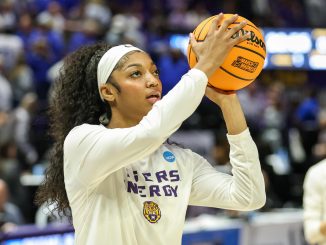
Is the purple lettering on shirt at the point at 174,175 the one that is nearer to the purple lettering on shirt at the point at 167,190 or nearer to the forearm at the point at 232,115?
the purple lettering on shirt at the point at 167,190

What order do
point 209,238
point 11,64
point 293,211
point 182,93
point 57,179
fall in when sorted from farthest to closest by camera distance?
point 11,64 < point 293,211 < point 209,238 < point 57,179 < point 182,93

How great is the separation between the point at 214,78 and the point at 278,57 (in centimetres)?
1123

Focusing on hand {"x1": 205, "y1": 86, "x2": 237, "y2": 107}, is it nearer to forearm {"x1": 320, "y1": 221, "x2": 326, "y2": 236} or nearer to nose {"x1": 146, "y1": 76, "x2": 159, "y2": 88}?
nose {"x1": 146, "y1": 76, "x2": 159, "y2": 88}

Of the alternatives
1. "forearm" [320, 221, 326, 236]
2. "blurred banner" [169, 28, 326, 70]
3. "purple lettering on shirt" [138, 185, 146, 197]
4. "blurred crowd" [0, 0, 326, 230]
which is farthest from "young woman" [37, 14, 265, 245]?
"blurred banner" [169, 28, 326, 70]

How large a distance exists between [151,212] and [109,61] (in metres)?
0.67

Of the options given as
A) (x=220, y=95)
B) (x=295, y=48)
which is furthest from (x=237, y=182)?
(x=295, y=48)

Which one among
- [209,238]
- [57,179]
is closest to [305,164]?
[209,238]

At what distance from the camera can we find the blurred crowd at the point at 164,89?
9.36m

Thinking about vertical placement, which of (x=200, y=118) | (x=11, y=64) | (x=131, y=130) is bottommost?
(x=200, y=118)

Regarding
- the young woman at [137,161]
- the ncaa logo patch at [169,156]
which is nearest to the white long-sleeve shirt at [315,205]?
the young woman at [137,161]

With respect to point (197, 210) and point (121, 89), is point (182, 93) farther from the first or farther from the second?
point (197, 210)

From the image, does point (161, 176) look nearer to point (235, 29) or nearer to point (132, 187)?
point (132, 187)

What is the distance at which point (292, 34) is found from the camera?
46.5ft

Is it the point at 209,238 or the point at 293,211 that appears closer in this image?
the point at 209,238
